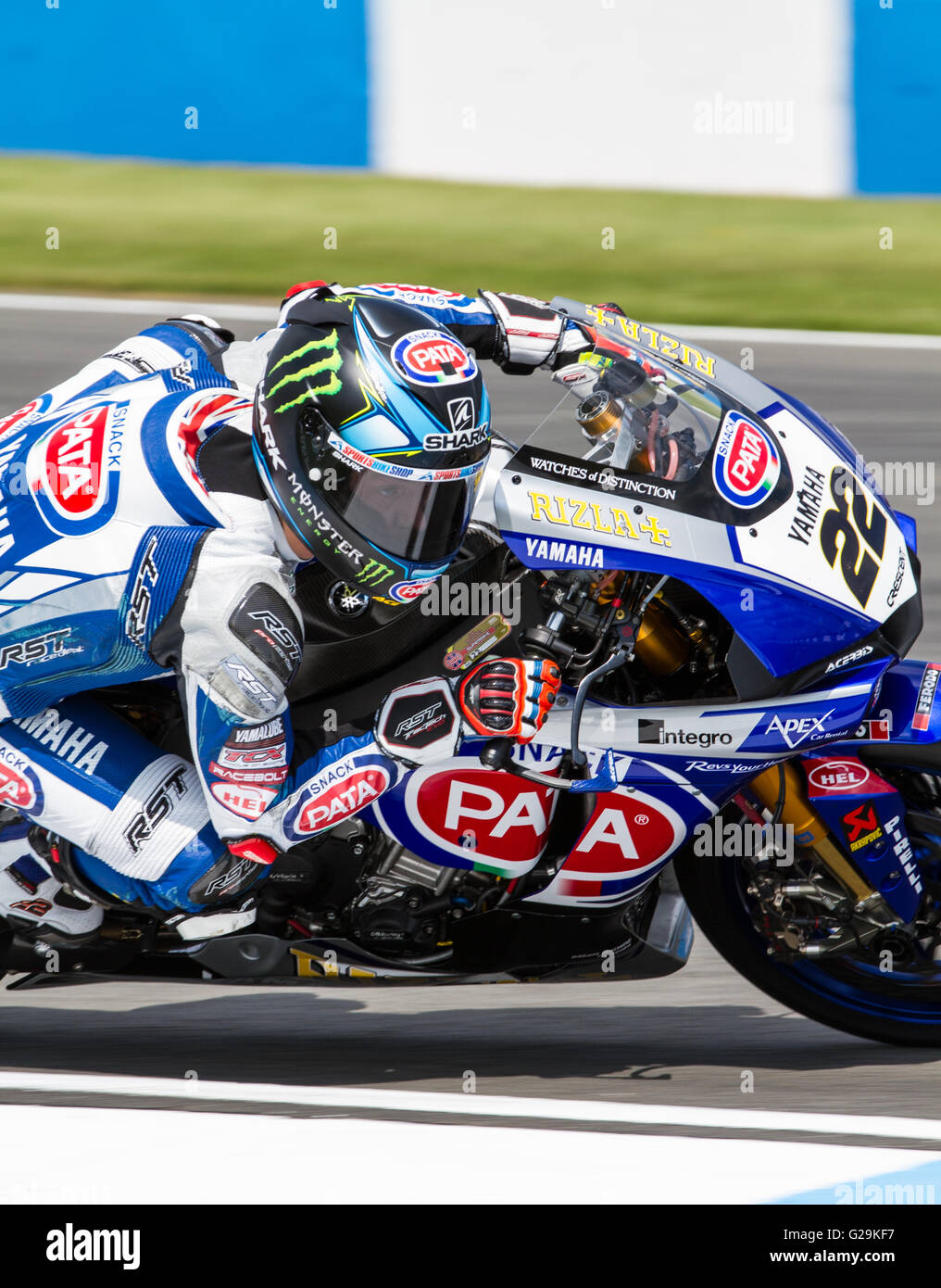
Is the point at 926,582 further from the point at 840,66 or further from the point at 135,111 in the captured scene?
the point at 135,111

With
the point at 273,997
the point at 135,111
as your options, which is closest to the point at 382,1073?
the point at 273,997

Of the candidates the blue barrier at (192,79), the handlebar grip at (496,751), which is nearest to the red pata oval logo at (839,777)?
the handlebar grip at (496,751)

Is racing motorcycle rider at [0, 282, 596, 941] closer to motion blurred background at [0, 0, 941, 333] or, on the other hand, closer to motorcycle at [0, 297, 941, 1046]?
motorcycle at [0, 297, 941, 1046]

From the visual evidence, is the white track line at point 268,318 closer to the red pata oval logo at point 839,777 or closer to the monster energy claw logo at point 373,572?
the red pata oval logo at point 839,777

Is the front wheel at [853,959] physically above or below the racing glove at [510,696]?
below

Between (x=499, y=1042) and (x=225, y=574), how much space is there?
1.72 meters

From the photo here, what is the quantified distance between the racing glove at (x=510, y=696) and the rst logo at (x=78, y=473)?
82 cm

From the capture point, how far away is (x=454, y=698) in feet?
10.9

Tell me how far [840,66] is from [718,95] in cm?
75

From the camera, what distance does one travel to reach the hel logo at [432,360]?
3074mm

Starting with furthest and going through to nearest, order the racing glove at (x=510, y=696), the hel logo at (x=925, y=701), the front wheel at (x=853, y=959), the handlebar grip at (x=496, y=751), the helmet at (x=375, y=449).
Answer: the front wheel at (x=853, y=959), the hel logo at (x=925, y=701), the handlebar grip at (x=496, y=751), the racing glove at (x=510, y=696), the helmet at (x=375, y=449)

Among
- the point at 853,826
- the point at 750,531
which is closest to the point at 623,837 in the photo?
the point at 853,826
